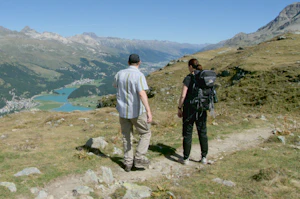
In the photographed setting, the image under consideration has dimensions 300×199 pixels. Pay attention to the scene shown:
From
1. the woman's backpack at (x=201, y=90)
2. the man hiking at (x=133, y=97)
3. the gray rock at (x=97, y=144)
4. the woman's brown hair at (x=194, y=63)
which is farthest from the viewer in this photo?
the gray rock at (x=97, y=144)

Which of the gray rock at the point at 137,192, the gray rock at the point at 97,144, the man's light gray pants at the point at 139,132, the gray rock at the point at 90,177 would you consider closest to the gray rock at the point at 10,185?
the gray rock at the point at 90,177

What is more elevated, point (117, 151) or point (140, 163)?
point (140, 163)

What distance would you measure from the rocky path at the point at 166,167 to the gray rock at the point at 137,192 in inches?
22.1

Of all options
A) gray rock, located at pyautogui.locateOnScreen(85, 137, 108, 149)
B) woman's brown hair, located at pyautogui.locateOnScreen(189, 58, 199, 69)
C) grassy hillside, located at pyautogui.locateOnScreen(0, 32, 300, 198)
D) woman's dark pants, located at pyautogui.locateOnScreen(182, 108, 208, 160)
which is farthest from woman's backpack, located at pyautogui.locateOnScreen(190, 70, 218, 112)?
gray rock, located at pyautogui.locateOnScreen(85, 137, 108, 149)

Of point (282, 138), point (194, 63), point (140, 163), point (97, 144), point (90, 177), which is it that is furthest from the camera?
point (282, 138)

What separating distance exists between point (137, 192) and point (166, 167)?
2545 millimetres

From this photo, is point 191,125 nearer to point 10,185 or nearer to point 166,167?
point 166,167

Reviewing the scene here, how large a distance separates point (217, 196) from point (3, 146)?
9.79m

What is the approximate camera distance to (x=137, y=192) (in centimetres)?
603

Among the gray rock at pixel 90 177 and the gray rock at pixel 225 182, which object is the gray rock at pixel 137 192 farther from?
the gray rock at pixel 225 182

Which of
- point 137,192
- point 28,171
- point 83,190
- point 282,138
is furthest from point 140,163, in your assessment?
point 282,138

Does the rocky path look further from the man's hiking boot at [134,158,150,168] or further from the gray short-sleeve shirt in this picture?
the gray short-sleeve shirt

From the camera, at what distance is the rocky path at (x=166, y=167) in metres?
6.52

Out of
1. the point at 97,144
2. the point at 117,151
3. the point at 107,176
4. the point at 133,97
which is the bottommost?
the point at 117,151
